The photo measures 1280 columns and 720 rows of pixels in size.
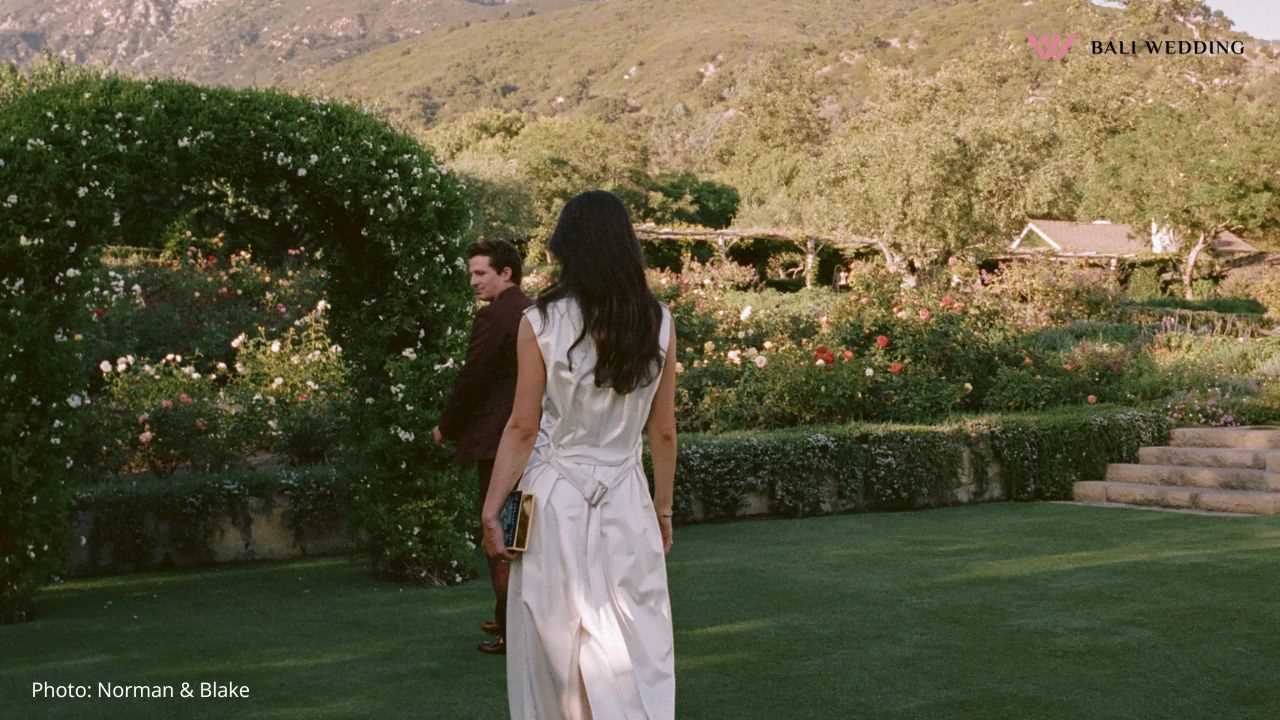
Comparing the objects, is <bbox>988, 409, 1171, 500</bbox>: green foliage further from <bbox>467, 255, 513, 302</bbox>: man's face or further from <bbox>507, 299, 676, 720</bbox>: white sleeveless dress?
<bbox>507, 299, 676, 720</bbox>: white sleeveless dress

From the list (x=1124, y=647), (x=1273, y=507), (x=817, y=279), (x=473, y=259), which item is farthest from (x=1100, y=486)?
(x=817, y=279)

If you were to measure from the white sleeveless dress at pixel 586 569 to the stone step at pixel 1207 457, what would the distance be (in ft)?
29.7

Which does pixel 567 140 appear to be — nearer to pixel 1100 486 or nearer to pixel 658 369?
pixel 1100 486

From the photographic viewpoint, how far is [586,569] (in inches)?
135

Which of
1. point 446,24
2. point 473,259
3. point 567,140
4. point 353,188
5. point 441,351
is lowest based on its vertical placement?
point 441,351

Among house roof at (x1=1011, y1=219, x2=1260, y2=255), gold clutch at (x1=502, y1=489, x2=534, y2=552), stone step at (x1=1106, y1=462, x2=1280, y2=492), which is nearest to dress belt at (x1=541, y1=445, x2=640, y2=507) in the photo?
gold clutch at (x1=502, y1=489, x2=534, y2=552)

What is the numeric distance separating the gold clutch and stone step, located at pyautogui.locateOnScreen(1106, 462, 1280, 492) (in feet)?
29.5

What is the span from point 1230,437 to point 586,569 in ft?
32.5

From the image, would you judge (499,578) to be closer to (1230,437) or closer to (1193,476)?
(1193,476)

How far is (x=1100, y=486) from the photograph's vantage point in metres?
11.3

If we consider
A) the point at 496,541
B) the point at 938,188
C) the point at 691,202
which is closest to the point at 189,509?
the point at 496,541

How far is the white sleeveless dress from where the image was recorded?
3.40 metres

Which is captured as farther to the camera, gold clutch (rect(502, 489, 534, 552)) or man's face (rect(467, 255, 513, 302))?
man's face (rect(467, 255, 513, 302))

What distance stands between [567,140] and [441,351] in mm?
51966
